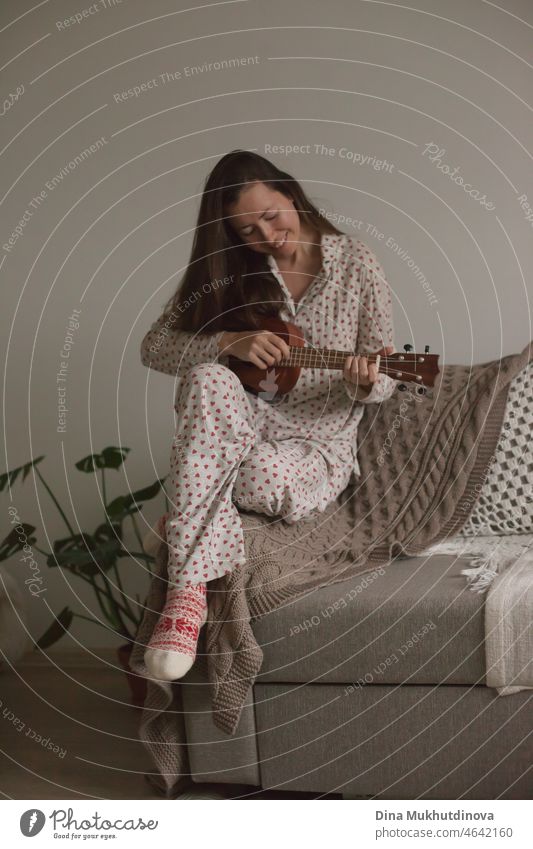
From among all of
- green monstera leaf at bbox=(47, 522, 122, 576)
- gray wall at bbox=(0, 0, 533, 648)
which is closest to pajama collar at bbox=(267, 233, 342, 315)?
gray wall at bbox=(0, 0, 533, 648)

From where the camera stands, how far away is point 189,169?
2621 mm

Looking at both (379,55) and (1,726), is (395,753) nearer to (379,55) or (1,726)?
(1,726)

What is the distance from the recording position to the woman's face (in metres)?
1.97

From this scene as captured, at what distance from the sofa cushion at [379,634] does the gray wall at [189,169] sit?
1.06m

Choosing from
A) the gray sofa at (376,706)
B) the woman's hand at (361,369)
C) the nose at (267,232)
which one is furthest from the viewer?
the nose at (267,232)

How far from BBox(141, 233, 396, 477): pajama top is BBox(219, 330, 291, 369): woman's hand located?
118 millimetres

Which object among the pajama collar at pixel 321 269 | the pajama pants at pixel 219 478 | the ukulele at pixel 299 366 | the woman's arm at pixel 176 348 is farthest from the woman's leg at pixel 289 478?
the pajama collar at pixel 321 269

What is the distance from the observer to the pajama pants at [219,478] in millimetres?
1653

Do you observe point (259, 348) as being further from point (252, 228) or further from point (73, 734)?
point (73, 734)

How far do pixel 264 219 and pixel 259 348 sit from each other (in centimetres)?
30

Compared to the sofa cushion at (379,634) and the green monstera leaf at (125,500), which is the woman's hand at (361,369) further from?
the green monstera leaf at (125,500)

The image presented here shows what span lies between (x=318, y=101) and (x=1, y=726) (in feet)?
5.85

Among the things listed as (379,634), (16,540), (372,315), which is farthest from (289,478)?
(16,540)

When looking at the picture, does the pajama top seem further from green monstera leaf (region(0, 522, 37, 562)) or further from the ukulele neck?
green monstera leaf (region(0, 522, 37, 562))
